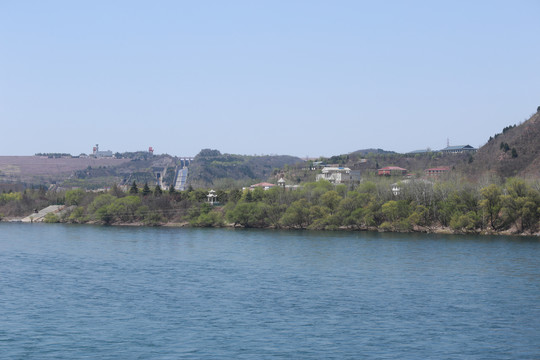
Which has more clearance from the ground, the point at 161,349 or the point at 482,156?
the point at 482,156

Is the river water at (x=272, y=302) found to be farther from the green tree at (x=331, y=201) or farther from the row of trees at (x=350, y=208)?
the green tree at (x=331, y=201)

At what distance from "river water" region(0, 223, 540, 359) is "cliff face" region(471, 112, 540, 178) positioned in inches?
1856

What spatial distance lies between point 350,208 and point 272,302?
43277mm

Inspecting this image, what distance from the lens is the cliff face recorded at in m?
96.6

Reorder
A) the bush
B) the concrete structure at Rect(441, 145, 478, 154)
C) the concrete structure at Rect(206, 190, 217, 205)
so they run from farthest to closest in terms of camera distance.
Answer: the concrete structure at Rect(441, 145, 478, 154) → the bush → the concrete structure at Rect(206, 190, 217, 205)

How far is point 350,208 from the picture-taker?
237 feet

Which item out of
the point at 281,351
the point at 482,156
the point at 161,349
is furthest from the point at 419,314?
the point at 482,156

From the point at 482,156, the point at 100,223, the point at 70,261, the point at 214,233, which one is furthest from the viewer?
the point at 482,156

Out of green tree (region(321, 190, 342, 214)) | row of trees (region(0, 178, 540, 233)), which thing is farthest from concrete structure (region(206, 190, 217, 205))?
green tree (region(321, 190, 342, 214))

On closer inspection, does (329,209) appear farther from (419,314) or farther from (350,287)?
(419,314)

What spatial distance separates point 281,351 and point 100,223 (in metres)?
69.3

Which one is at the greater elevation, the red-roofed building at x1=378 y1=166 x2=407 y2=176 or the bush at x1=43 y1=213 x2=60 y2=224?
the red-roofed building at x1=378 y1=166 x2=407 y2=176

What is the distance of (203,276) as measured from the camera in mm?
37625

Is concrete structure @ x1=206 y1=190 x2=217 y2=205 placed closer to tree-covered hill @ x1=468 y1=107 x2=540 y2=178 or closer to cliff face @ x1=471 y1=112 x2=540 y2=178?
tree-covered hill @ x1=468 y1=107 x2=540 y2=178
